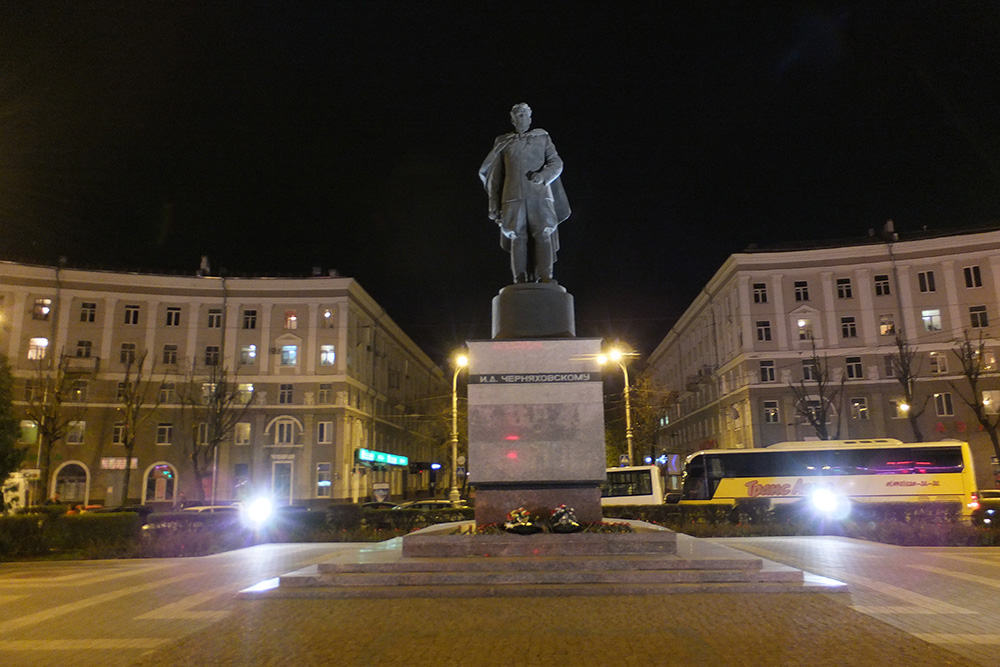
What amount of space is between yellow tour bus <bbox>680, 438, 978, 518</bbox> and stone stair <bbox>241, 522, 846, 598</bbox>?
22.1 metres

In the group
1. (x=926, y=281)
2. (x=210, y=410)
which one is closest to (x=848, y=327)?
(x=926, y=281)

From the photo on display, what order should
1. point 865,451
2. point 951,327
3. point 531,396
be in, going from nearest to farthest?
point 531,396, point 865,451, point 951,327

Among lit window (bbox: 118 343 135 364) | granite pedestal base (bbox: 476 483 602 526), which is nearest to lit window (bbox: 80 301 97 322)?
lit window (bbox: 118 343 135 364)

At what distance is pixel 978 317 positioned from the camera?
47500 millimetres

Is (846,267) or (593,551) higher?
(846,267)

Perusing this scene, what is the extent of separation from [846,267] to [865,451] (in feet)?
77.7

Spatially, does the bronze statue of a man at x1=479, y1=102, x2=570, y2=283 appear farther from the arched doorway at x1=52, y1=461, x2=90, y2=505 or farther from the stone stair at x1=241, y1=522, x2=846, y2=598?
the arched doorway at x1=52, y1=461, x2=90, y2=505

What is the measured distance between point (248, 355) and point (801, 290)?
38075 millimetres

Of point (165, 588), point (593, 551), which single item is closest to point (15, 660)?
point (165, 588)

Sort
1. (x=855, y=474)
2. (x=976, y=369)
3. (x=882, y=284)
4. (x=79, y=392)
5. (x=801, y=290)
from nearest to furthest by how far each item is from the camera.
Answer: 1. (x=855, y=474)
2. (x=976, y=369)
3. (x=79, y=392)
4. (x=882, y=284)
5. (x=801, y=290)

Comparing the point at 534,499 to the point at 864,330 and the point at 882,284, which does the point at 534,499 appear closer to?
the point at 864,330

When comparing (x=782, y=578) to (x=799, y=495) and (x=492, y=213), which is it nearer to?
(x=492, y=213)

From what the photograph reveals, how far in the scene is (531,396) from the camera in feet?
35.4

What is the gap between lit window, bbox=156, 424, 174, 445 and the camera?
48.9 metres
